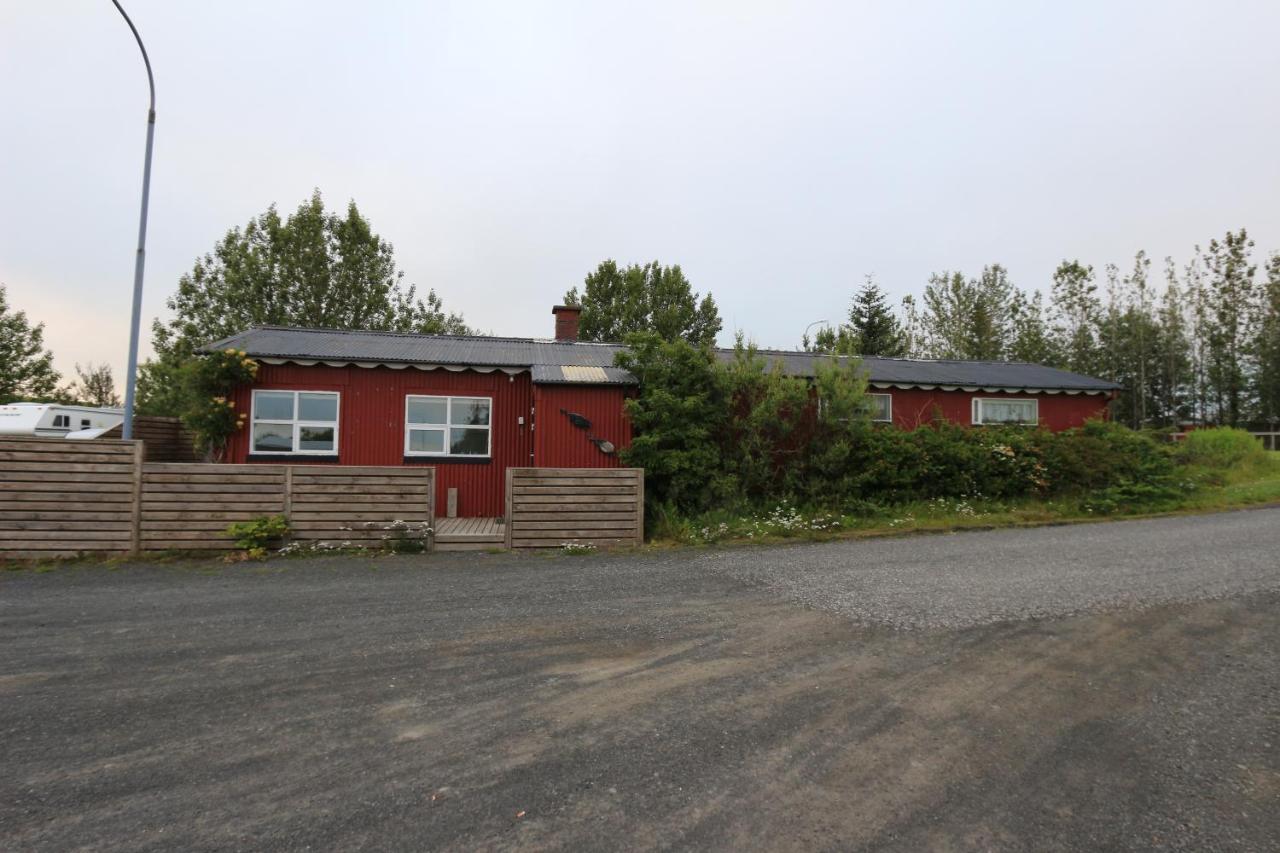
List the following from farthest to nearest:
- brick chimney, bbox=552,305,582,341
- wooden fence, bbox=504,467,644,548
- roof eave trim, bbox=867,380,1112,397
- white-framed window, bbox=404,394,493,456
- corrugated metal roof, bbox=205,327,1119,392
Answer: brick chimney, bbox=552,305,582,341 → roof eave trim, bbox=867,380,1112,397 → white-framed window, bbox=404,394,493,456 → corrugated metal roof, bbox=205,327,1119,392 → wooden fence, bbox=504,467,644,548

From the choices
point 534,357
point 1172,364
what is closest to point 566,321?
point 534,357

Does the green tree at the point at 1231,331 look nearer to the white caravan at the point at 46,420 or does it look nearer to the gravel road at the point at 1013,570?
the gravel road at the point at 1013,570

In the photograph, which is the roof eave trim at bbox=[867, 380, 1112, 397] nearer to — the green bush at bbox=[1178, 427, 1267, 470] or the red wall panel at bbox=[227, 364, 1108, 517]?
the green bush at bbox=[1178, 427, 1267, 470]

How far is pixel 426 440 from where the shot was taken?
40.6ft

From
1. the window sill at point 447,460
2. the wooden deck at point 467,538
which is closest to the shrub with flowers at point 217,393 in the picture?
the window sill at point 447,460

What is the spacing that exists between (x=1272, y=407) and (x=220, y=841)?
48067mm

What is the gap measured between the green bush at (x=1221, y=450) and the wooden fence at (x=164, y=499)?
19740mm

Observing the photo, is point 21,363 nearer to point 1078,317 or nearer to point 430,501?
point 430,501

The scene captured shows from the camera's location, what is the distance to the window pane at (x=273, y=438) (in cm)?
1192

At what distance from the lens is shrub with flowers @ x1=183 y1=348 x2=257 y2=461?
37.1ft

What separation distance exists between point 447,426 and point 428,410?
483mm

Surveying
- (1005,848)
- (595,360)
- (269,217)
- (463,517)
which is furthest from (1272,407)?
(269,217)

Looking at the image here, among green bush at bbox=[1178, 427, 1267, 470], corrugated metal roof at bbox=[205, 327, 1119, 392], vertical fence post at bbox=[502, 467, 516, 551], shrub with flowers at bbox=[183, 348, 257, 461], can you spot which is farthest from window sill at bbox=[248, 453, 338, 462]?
green bush at bbox=[1178, 427, 1267, 470]

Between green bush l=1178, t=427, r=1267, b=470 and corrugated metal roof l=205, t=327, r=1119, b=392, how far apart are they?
454cm
